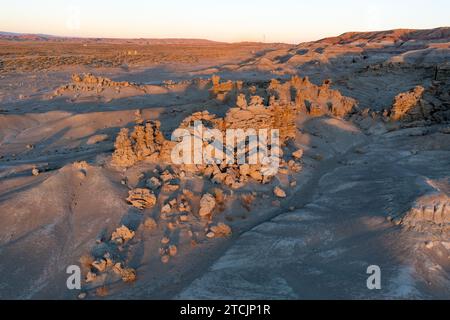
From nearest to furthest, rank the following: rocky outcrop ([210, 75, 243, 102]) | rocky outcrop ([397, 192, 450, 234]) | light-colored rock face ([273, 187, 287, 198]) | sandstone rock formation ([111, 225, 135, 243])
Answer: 1. rocky outcrop ([397, 192, 450, 234])
2. sandstone rock formation ([111, 225, 135, 243])
3. light-colored rock face ([273, 187, 287, 198])
4. rocky outcrop ([210, 75, 243, 102])

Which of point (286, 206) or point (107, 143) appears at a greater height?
point (107, 143)

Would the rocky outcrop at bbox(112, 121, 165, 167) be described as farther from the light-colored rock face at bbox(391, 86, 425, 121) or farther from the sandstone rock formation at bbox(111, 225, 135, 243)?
the light-colored rock face at bbox(391, 86, 425, 121)

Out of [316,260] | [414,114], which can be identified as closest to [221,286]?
[316,260]

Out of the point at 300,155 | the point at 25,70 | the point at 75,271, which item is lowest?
the point at 75,271

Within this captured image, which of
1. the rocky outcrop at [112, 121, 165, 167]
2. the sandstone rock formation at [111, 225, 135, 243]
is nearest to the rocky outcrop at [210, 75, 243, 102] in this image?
the rocky outcrop at [112, 121, 165, 167]

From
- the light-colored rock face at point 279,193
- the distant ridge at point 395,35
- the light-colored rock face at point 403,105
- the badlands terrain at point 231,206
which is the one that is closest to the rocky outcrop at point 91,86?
the badlands terrain at point 231,206

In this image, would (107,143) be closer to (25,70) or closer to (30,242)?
(30,242)

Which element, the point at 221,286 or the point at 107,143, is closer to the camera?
the point at 221,286
